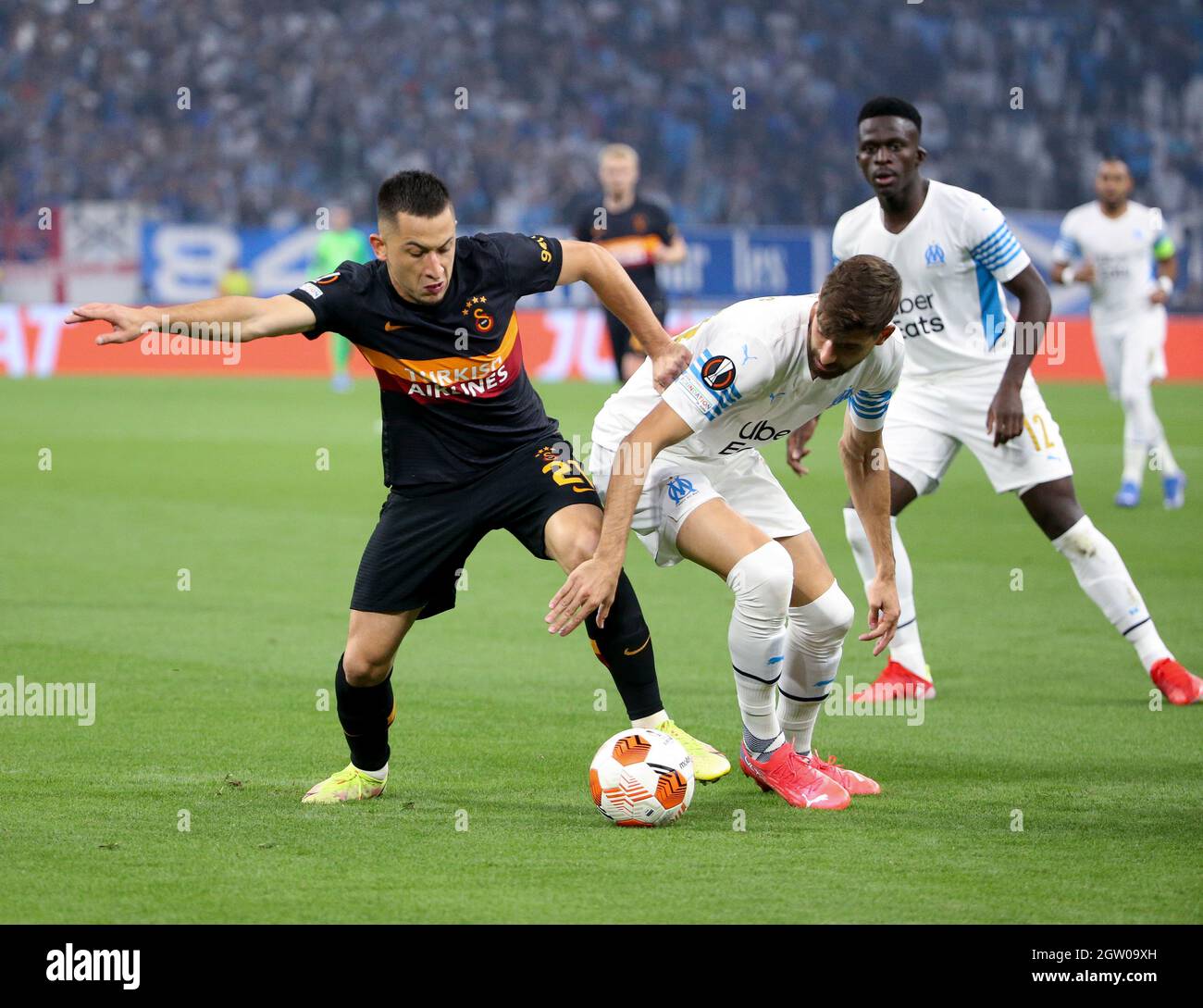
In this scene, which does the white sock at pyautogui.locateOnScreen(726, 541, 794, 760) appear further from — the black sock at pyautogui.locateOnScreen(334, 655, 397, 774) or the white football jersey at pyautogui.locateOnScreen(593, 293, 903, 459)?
the black sock at pyautogui.locateOnScreen(334, 655, 397, 774)

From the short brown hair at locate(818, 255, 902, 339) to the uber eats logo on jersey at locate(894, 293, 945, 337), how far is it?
2542 millimetres

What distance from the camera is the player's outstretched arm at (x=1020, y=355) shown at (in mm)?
6672

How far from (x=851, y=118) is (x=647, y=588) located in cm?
2248

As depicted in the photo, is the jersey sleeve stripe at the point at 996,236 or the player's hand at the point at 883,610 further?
the jersey sleeve stripe at the point at 996,236

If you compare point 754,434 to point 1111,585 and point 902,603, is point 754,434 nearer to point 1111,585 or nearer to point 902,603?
point 902,603

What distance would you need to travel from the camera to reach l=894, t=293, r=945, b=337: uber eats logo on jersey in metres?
7.14

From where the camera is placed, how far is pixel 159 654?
7.50 metres

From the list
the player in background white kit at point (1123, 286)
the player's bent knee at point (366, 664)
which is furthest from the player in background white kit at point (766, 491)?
the player in background white kit at point (1123, 286)

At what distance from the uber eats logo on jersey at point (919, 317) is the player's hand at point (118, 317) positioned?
12.2ft

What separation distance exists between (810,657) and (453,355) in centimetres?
142

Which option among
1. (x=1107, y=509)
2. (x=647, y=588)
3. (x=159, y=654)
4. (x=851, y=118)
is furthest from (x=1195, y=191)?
(x=159, y=654)

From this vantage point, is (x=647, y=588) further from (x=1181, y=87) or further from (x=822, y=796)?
(x=1181, y=87)
